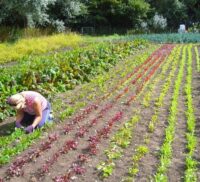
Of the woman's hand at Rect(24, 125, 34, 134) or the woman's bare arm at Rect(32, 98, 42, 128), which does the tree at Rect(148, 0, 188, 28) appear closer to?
the woman's bare arm at Rect(32, 98, 42, 128)

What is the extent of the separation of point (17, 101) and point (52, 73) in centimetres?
390

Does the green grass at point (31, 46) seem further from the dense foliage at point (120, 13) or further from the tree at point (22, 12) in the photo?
the dense foliage at point (120, 13)

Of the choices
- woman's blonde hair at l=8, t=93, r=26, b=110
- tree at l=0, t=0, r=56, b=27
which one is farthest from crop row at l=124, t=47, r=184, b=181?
tree at l=0, t=0, r=56, b=27

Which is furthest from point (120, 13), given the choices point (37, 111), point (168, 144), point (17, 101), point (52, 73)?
point (168, 144)

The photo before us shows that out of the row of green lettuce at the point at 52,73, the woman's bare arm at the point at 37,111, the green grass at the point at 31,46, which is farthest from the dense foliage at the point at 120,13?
the woman's bare arm at the point at 37,111

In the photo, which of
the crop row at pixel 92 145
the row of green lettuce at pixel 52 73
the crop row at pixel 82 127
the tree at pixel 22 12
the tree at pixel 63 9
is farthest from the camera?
the tree at pixel 63 9

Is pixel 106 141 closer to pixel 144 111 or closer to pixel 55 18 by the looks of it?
pixel 144 111

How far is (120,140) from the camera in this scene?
23.7 feet

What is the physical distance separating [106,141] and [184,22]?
1596 inches

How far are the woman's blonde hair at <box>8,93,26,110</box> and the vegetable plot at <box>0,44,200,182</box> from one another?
655 mm

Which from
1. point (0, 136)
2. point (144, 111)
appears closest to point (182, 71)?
point (144, 111)

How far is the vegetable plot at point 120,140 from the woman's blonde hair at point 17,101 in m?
0.65

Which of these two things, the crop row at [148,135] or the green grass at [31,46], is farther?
the green grass at [31,46]

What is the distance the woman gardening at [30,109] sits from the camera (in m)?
7.49
